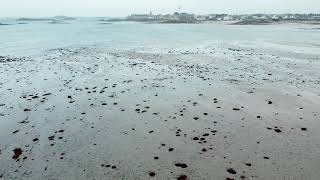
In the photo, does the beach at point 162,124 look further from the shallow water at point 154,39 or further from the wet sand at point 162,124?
the shallow water at point 154,39

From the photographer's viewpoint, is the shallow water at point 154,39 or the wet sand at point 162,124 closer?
the wet sand at point 162,124

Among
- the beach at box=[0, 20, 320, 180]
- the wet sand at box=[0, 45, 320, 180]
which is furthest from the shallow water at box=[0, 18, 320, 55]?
the wet sand at box=[0, 45, 320, 180]

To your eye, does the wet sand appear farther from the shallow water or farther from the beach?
the shallow water

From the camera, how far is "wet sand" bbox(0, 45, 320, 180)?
39.1 feet

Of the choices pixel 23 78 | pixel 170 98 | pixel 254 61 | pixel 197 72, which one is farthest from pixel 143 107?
pixel 254 61

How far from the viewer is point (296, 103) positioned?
62.9ft

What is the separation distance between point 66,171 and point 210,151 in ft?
16.3

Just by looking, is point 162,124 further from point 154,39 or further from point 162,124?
point 154,39

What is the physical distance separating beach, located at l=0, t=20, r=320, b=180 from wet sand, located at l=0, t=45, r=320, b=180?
0.15 feet

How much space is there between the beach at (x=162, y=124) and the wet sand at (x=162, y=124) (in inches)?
1.8

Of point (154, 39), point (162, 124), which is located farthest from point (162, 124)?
point (154, 39)

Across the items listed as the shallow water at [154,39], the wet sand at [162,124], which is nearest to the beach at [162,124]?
the wet sand at [162,124]

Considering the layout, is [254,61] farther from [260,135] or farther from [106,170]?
[106,170]

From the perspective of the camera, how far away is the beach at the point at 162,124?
39.1 feet
